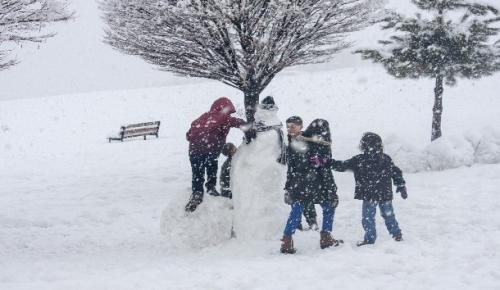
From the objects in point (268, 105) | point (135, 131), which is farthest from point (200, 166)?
point (135, 131)

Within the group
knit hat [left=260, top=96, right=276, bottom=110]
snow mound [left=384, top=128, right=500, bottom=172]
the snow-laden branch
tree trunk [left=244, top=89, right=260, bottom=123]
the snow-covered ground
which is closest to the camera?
the snow-covered ground

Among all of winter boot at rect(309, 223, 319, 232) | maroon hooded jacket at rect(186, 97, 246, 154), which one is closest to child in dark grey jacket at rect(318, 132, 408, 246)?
winter boot at rect(309, 223, 319, 232)

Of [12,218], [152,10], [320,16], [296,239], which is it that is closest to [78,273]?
[296,239]

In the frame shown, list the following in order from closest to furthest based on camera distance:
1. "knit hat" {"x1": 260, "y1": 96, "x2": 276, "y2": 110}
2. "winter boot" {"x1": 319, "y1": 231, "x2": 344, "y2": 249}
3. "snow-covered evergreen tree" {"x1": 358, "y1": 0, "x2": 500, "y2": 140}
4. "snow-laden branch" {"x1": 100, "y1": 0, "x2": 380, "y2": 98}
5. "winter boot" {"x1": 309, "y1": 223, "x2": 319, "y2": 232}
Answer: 1. "winter boot" {"x1": 319, "y1": 231, "x2": 344, "y2": 249}
2. "knit hat" {"x1": 260, "y1": 96, "x2": 276, "y2": 110}
3. "winter boot" {"x1": 309, "y1": 223, "x2": 319, "y2": 232}
4. "snow-laden branch" {"x1": 100, "y1": 0, "x2": 380, "y2": 98}
5. "snow-covered evergreen tree" {"x1": 358, "y1": 0, "x2": 500, "y2": 140}

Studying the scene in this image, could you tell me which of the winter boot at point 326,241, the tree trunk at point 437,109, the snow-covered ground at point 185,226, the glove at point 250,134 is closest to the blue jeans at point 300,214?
the winter boot at point 326,241

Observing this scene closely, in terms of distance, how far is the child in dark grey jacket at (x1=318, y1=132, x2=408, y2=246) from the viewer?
6.23 m

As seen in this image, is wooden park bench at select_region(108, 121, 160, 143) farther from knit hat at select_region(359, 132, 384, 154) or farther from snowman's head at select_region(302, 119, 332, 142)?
knit hat at select_region(359, 132, 384, 154)

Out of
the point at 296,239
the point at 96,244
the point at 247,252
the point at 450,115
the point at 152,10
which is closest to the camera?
the point at 247,252

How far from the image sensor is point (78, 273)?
5.66 meters

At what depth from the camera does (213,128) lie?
6344 millimetres

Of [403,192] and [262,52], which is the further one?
[262,52]

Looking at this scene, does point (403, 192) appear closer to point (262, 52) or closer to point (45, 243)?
point (262, 52)

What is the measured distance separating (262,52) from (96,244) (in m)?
4.31

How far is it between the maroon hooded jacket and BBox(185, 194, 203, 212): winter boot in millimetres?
591
